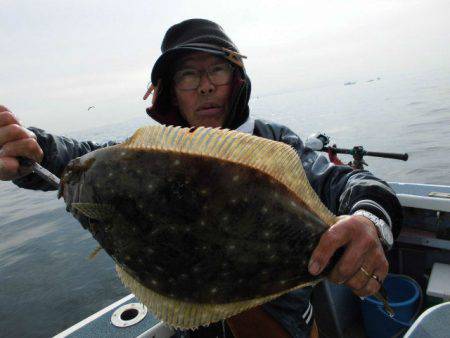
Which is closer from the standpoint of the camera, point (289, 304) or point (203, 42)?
point (289, 304)

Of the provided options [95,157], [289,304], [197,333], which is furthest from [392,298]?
[95,157]

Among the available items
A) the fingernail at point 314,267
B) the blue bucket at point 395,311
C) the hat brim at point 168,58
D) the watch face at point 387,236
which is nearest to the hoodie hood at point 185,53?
the hat brim at point 168,58

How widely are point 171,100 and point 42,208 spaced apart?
65.1ft

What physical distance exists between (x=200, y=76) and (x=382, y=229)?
2.19 metres

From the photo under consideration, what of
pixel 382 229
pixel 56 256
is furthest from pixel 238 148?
pixel 56 256

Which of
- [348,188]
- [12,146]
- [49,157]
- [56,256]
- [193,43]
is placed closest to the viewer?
[12,146]

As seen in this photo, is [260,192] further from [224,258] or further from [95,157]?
[95,157]

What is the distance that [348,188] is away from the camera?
7.27ft

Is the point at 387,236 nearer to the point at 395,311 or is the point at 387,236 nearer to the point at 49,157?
the point at 49,157

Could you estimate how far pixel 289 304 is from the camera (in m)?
2.56

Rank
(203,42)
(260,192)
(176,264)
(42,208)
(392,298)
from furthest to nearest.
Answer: (42,208), (392,298), (203,42), (176,264), (260,192)

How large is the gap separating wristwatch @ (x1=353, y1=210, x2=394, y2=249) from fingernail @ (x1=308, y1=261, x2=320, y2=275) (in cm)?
43

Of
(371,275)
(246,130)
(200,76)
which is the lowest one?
(371,275)

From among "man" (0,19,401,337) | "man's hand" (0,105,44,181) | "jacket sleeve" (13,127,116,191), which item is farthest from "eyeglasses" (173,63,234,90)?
"man's hand" (0,105,44,181)
